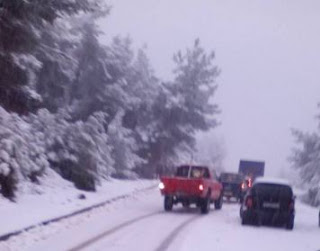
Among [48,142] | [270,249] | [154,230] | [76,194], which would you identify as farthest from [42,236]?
[48,142]

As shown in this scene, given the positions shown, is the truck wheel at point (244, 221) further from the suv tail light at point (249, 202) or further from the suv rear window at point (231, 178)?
the suv rear window at point (231, 178)

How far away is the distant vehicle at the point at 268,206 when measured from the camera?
80.7 feet

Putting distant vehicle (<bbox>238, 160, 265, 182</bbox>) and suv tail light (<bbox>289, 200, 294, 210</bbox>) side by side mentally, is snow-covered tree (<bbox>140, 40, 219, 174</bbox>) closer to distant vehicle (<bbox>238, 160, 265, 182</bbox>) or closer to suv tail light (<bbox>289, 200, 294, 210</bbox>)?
distant vehicle (<bbox>238, 160, 265, 182</bbox>)

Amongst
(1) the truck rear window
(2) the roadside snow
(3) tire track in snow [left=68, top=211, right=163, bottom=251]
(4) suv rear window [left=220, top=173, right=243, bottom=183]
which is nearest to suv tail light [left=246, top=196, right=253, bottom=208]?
(3) tire track in snow [left=68, top=211, right=163, bottom=251]

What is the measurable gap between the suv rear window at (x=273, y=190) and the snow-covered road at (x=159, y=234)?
114cm

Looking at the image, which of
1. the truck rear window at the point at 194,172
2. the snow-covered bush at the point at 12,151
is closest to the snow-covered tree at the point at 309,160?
the truck rear window at the point at 194,172

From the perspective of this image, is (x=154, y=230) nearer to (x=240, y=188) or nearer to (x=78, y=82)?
(x=240, y=188)

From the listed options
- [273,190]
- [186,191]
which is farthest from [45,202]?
[273,190]

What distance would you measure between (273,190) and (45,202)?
7583 millimetres

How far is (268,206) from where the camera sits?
2480 centimetres

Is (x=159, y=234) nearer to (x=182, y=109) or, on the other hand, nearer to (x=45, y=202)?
(x=45, y=202)

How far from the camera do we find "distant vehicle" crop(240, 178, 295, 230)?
24.6 meters

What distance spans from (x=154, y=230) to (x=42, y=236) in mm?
4093

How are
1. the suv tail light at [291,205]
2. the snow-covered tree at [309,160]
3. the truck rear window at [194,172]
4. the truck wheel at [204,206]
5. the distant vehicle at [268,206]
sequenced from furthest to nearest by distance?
the snow-covered tree at [309,160] → the truck rear window at [194,172] → the truck wheel at [204,206] → the distant vehicle at [268,206] → the suv tail light at [291,205]
